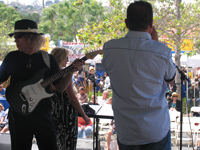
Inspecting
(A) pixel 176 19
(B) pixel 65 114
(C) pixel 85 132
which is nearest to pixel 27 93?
(B) pixel 65 114

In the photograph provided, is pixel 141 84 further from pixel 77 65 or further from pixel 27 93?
pixel 27 93

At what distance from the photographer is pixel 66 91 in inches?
94.8

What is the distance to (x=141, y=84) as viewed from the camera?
4.76 ft

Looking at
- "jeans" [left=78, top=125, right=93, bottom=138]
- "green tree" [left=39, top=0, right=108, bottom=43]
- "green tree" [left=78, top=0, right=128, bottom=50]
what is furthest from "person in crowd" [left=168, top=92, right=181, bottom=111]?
"green tree" [left=39, top=0, right=108, bottom=43]

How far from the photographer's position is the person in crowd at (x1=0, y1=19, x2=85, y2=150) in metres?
2.02

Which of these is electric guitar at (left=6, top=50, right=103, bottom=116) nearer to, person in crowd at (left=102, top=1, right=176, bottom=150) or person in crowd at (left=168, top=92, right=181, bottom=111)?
person in crowd at (left=102, top=1, right=176, bottom=150)

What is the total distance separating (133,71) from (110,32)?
6401 mm

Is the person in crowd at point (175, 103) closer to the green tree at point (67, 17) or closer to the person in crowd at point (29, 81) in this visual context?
the person in crowd at point (29, 81)

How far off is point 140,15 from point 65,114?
4.28 ft

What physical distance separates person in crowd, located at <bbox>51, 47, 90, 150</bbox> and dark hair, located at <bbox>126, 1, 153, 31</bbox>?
3.52 feet

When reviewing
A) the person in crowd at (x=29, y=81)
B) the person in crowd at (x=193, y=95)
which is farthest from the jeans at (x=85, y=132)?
the person in crowd at (x=193, y=95)

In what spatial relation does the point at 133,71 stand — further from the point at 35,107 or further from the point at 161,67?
the point at 35,107

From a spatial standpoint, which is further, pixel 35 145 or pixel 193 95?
pixel 193 95

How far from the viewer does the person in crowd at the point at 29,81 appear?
2.02m
